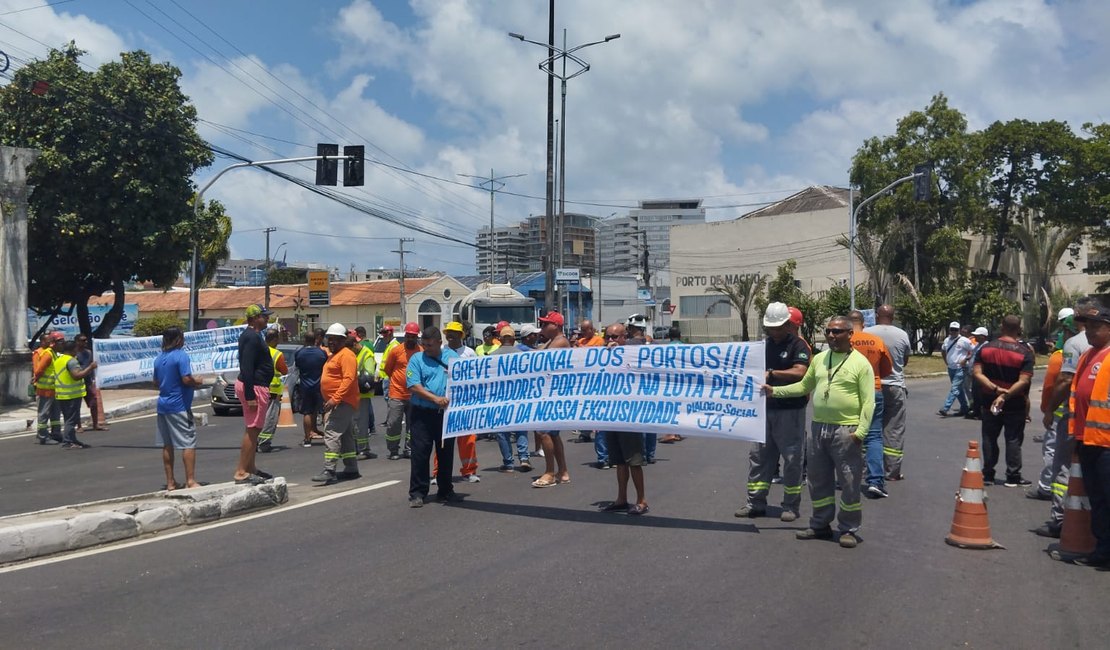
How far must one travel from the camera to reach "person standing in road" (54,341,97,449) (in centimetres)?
1509

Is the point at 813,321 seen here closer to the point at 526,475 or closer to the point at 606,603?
the point at 526,475

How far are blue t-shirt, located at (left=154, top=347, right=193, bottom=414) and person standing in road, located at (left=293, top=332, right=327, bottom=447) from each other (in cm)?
412

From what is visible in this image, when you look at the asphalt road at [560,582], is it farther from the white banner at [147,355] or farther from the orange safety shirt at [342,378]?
the white banner at [147,355]

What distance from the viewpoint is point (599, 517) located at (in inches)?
343

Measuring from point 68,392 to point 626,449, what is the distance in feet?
34.8

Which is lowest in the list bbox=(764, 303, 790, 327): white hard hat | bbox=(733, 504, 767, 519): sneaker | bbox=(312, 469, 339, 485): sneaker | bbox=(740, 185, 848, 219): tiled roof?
bbox=(312, 469, 339, 485): sneaker

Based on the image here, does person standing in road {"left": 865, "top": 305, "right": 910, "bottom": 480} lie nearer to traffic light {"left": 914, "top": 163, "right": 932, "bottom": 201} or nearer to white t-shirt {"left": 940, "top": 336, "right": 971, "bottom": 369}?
white t-shirt {"left": 940, "top": 336, "right": 971, "bottom": 369}

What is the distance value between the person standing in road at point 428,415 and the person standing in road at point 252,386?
5.47ft

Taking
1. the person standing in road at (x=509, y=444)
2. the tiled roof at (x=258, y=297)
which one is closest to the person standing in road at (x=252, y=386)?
the person standing in road at (x=509, y=444)

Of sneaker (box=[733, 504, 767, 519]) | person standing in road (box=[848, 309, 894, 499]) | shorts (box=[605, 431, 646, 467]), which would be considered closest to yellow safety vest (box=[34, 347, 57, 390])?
shorts (box=[605, 431, 646, 467])

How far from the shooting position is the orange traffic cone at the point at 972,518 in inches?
A: 293

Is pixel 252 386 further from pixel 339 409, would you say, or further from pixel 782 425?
pixel 782 425

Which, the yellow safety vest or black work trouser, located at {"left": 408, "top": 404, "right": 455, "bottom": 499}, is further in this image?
the yellow safety vest

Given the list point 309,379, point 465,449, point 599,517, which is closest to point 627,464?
point 599,517
